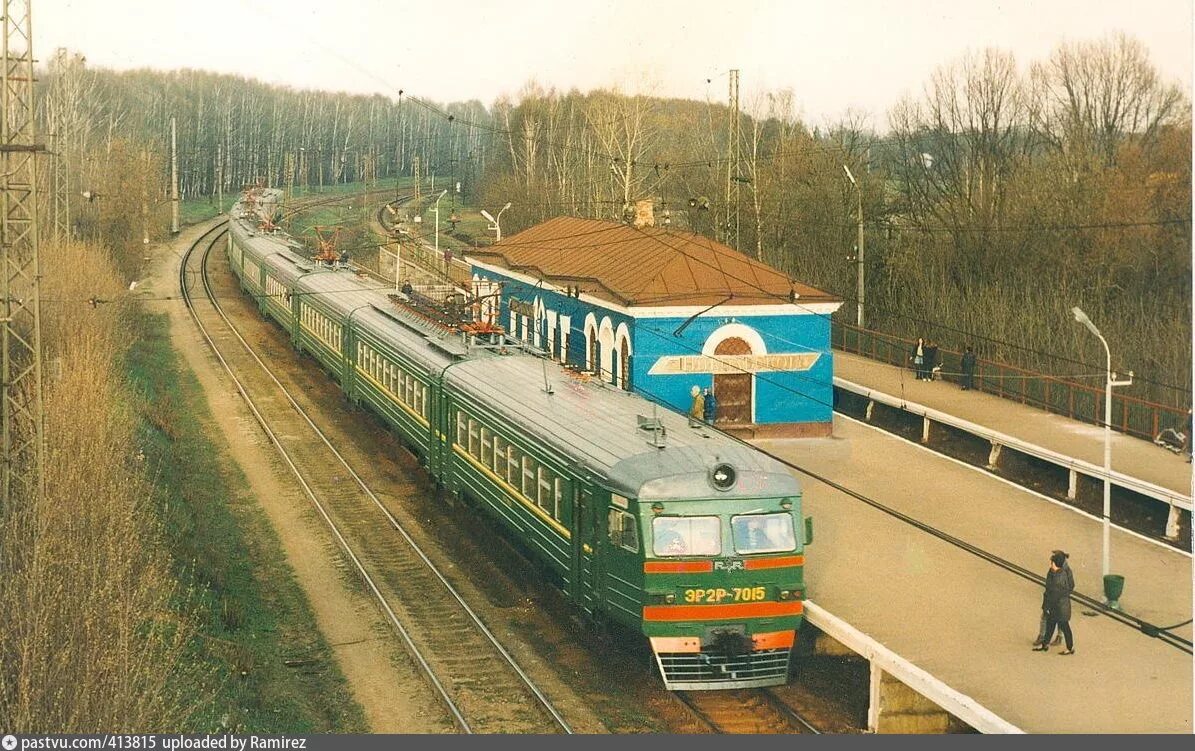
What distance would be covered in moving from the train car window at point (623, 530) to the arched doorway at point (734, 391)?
13.6m

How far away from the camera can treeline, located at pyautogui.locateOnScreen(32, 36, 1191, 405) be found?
35.2 meters

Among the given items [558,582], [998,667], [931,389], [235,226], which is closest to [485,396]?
[558,582]

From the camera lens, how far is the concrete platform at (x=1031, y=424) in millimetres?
24500

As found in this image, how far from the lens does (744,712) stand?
15.4m

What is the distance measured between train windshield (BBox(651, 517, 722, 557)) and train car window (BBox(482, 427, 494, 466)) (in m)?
5.88

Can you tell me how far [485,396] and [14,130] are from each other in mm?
8053

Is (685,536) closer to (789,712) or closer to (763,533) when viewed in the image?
(763,533)

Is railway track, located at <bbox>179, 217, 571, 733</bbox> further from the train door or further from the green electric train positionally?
the green electric train

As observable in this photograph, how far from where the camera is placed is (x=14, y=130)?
2091 centimetres

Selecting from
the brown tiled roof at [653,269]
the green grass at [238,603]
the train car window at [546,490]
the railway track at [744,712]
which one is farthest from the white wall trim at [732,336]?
the railway track at [744,712]

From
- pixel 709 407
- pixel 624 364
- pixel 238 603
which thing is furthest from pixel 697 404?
pixel 238 603

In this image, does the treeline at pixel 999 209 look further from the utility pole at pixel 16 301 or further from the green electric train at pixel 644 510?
the utility pole at pixel 16 301

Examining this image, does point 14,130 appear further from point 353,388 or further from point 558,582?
point 353,388

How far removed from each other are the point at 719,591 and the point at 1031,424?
1622cm
